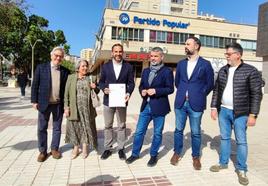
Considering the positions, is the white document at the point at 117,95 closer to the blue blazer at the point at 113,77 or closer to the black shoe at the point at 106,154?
the blue blazer at the point at 113,77

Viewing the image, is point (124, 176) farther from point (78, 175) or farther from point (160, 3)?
point (160, 3)

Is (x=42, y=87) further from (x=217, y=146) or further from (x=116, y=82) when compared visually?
(x=217, y=146)

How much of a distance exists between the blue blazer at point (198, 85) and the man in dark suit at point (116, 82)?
1.01 meters

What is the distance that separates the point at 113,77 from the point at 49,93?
3.72ft

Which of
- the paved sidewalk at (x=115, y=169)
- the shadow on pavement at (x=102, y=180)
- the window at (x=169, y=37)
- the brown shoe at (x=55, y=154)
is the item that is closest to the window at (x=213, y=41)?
the window at (x=169, y=37)

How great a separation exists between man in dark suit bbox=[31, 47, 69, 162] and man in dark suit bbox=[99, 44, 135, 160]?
29.3 inches

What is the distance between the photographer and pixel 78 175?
15.5ft

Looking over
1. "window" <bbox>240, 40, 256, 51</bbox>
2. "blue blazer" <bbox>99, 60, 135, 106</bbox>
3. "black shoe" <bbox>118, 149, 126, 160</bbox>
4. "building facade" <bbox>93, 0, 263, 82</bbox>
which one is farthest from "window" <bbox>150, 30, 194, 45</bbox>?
"black shoe" <bbox>118, 149, 126, 160</bbox>

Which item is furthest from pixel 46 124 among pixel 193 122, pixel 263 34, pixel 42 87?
pixel 263 34

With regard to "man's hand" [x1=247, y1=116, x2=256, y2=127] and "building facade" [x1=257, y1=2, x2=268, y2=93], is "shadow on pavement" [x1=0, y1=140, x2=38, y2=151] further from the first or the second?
"building facade" [x1=257, y1=2, x2=268, y2=93]

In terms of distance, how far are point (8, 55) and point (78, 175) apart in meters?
43.1

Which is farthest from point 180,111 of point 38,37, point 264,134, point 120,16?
point 38,37

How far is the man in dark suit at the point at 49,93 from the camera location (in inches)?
209

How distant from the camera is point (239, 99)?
4551 mm
